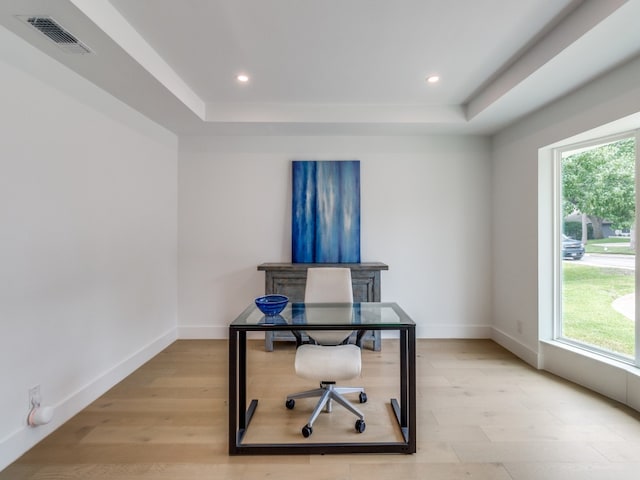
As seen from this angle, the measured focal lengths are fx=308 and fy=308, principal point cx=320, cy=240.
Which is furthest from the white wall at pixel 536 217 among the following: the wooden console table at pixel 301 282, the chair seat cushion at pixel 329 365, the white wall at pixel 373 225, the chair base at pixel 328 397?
the chair seat cushion at pixel 329 365

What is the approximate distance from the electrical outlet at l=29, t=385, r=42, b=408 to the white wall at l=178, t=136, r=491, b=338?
72.4 inches

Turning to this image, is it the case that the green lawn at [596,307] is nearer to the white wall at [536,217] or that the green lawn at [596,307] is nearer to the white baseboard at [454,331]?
the white wall at [536,217]

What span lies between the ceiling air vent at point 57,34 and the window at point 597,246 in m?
3.86

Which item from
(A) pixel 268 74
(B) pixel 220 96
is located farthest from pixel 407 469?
(B) pixel 220 96

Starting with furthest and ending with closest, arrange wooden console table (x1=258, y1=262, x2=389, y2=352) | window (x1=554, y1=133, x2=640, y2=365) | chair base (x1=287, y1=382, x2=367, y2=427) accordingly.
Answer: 1. wooden console table (x1=258, y1=262, x2=389, y2=352)
2. window (x1=554, y1=133, x2=640, y2=365)
3. chair base (x1=287, y1=382, x2=367, y2=427)

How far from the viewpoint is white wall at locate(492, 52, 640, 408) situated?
2.25 m

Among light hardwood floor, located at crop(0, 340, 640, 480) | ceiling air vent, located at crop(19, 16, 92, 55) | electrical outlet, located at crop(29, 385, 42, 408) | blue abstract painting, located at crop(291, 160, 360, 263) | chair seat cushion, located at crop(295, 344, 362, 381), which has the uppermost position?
ceiling air vent, located at crop(19, 16, 92, 55)

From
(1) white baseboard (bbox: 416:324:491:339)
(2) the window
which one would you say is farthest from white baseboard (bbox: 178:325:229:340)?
(2) the window

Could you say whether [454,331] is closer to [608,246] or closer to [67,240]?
[608,246]

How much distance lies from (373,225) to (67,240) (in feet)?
9.60

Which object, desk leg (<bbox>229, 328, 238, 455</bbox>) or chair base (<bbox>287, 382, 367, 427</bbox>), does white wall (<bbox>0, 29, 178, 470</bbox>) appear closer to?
desk leg (<bbox>229, 328, 238, 455</bbox>)

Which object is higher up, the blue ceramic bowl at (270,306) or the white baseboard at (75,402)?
the blue ceramic bowl at (270,306)

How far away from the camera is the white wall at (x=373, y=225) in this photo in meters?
3.76

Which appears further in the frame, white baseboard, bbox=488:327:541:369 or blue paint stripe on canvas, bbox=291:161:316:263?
blue paint stripe on canvas, bbox=291:161:316:263
